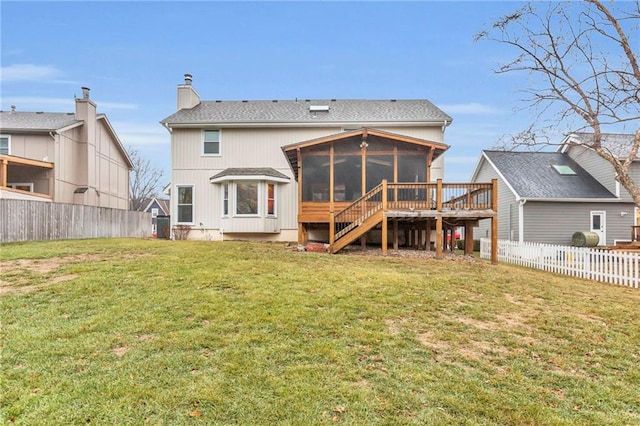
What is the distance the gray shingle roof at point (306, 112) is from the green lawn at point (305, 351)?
1143 cm

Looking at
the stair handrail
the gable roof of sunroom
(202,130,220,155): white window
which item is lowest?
the stair handrail

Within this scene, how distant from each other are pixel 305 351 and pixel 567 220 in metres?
20.3

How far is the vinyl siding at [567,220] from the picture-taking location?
62.3 ft

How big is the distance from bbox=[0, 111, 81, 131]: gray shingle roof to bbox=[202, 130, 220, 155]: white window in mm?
8314

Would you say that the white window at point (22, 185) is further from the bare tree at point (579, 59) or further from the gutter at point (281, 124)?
the bare tree at point (579, 59)

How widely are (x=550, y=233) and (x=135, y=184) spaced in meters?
45.5

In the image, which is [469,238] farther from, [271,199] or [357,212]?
[271,199]

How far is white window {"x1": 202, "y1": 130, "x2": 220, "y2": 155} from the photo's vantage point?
17547mm

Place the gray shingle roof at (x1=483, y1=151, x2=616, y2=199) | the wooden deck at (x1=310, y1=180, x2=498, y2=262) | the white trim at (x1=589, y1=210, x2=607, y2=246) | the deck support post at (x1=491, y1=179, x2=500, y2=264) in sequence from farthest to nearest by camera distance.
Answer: the gray shingle roof at (x1=483, y1=151, x2=616, y2=199) < the white trim at (x1=589, y1=210, x2=607, y2=246) < the wooden deck at (x1=310, y1=180, x2=498, y2=262) < the deck support post at (x1=491, y1=179, x2=500, y2=264)

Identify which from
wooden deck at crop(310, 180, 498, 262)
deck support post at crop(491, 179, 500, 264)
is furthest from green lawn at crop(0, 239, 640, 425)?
wooden deck at crop(310, 180, 498, 262)

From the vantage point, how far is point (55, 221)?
47.8 feet

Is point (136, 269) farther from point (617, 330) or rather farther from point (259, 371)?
point (617, 330)

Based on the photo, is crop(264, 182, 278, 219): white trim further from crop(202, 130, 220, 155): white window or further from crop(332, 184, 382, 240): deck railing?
crop(332, 184, 382, 240): deck railing

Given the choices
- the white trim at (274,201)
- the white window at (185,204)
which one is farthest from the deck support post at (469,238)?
the white window at (185,204)
